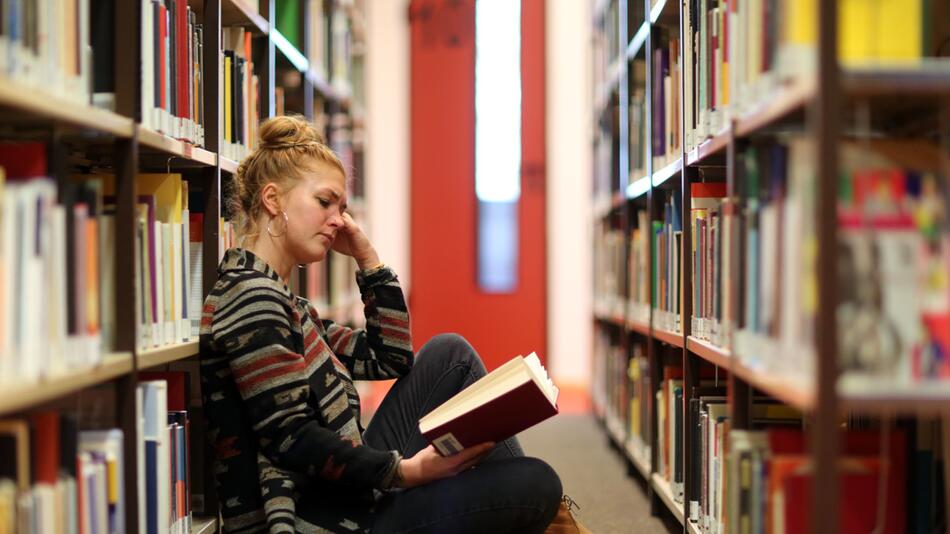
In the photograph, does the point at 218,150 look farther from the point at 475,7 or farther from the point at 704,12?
the point at 475,7

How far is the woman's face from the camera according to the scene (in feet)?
6.05

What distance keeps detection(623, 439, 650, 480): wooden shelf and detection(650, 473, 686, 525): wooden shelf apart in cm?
10

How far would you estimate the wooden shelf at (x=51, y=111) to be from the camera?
3.68 ft

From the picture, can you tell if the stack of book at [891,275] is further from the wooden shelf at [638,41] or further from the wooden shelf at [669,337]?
the wooden shelf at [638,41]

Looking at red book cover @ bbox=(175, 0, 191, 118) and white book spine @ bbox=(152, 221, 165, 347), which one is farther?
red book cover @ bbox=(175, 0, 191, 118)

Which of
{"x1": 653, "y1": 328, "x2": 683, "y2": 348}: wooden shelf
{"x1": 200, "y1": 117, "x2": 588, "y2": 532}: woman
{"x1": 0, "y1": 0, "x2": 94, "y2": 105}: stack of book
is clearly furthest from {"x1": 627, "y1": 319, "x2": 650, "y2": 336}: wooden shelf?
{"x1": 0, "y1": 0, "x2": 94, "y2": 105}: stack of book

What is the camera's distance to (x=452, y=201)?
5520 mm

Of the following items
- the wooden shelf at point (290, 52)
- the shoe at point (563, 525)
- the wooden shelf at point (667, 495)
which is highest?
the wooden shelf at point (290, 52)

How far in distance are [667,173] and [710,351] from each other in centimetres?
77

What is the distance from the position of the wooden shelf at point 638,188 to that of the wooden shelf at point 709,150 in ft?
2.37

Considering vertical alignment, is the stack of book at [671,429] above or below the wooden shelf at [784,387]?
below

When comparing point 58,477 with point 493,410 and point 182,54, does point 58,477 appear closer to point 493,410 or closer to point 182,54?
point 493,410

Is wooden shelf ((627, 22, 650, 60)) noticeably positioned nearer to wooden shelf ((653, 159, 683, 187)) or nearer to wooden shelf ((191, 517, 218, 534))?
wooden shelf ((653, 159, 683, 187))

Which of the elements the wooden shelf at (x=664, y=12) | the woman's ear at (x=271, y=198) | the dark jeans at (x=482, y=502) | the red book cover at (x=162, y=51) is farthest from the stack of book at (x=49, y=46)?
the wooden shelf at (x=664, y=12)
